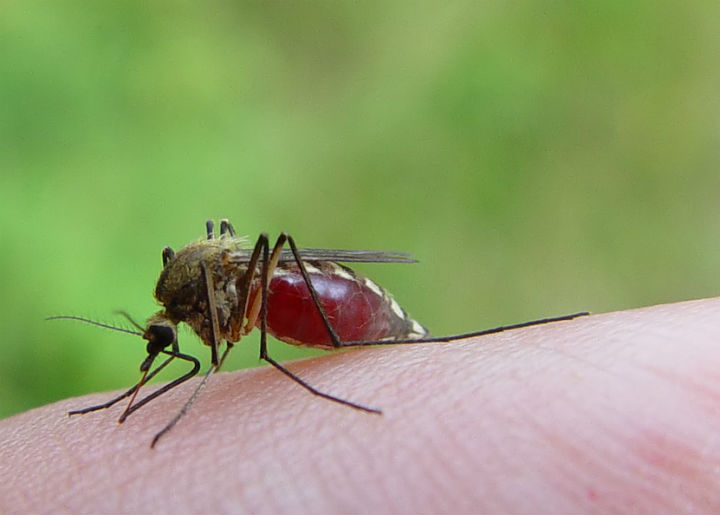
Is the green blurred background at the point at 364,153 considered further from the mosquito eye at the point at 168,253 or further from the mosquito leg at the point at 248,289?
the mosquito leg at the point at 248,289

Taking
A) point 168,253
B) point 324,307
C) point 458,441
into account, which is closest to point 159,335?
point 168,253

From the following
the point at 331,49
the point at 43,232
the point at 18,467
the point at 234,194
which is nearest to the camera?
the point at 18,467

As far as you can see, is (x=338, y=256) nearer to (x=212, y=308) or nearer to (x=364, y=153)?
(x=212, y=308)

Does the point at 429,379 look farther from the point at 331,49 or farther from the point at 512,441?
the point at 331,49

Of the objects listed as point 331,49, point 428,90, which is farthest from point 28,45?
point 428,90

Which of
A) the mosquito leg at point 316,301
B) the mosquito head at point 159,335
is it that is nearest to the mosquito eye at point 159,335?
the mosquito head at point 159,335
